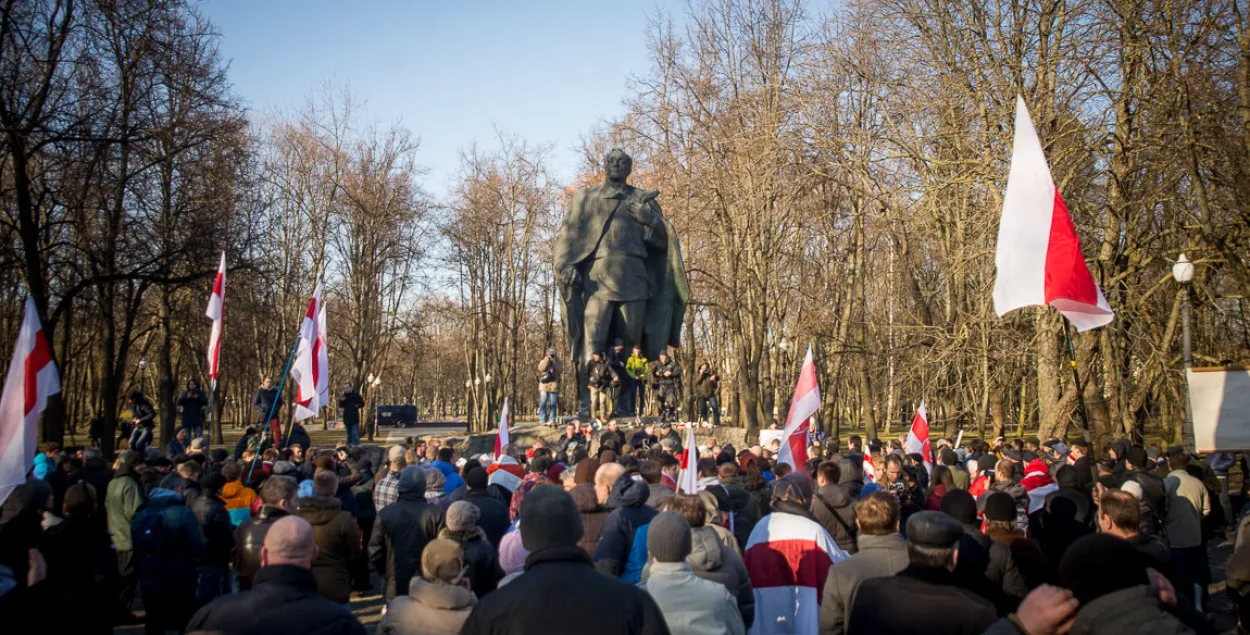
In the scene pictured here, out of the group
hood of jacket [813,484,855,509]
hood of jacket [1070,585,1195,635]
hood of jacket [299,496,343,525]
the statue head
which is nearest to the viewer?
hood of jacket [1070,585,1195,635]

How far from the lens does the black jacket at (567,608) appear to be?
3.10m

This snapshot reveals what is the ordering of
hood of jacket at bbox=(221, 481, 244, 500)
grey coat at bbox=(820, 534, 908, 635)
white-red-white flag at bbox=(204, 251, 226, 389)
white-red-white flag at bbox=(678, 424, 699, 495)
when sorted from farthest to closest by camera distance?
white-red-white flag at bbox=(204, 251, 226, 389) → hood of jacket at bbox=(221, 481, 244, 500) → white-red-white flag at bbox=(678, 424, 699, 495) → grey coat at bbox=(820, 534, 908, 635)

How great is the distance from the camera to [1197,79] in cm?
1686

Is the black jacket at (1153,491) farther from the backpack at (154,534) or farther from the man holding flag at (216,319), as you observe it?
the man holding flag at (216,319)

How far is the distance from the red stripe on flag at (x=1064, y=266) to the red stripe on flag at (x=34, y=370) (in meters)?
6.30

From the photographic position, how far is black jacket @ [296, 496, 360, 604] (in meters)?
6.76

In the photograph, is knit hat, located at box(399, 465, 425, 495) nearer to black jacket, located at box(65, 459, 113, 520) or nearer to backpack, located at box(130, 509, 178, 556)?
backpack, located at box(130, 509, 178, 556)

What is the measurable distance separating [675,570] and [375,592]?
7.27 meters

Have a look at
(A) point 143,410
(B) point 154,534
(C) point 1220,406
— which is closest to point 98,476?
(B) point 154,534

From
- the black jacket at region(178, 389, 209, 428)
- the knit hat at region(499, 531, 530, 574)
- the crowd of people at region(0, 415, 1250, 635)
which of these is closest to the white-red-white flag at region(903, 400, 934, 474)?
the crowd of people at region(0, 415, 1250, 635)

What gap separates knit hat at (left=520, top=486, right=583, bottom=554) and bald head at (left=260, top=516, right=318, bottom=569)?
958 mm

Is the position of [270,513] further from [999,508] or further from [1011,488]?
[1011,488]

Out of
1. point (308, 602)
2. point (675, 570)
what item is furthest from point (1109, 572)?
point (308, 602)

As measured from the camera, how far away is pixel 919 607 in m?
3.93
